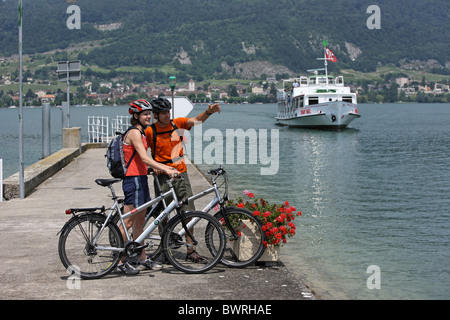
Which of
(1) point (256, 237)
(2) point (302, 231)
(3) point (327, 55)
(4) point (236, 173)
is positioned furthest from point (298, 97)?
(1) point (256, 237)

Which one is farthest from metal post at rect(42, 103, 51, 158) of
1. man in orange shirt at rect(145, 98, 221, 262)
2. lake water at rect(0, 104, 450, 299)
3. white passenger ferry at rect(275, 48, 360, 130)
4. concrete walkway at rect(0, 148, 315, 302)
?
white passenger ferry at rect(275, 48, 360, 130)

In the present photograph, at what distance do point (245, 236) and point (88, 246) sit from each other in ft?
5.62

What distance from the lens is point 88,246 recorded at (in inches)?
270

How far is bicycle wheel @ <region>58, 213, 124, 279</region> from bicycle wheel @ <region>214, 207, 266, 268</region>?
121 centimetres

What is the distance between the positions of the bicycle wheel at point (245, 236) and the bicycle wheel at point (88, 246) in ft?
3.98

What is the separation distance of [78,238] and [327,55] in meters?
67.5

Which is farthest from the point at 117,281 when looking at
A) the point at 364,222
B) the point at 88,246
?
the point at 364,222

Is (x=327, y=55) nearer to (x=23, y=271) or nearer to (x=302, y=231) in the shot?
(x=302, y=231)

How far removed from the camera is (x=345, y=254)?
10.7m

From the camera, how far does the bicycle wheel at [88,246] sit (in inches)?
268

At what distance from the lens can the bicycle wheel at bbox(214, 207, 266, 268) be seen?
7.37 meters

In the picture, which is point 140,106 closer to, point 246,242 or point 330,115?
point 246,242

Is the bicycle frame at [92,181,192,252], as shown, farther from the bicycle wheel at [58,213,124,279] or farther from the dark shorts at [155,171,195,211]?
the dark shorts at [155,171,195,211]

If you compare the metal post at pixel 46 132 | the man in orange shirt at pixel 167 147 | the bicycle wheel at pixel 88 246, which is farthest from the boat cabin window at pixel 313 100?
the bicycle wheel at pixel 88 246
